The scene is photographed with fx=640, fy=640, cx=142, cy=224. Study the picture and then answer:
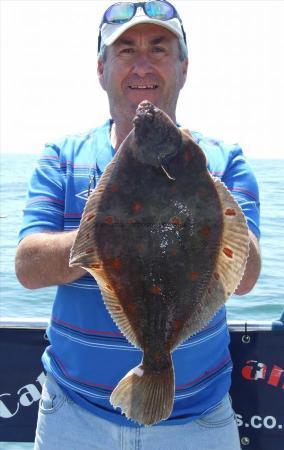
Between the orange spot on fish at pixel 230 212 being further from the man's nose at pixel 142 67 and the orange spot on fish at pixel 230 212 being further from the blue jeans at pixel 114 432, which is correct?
the blue jeans at pixel 114 432

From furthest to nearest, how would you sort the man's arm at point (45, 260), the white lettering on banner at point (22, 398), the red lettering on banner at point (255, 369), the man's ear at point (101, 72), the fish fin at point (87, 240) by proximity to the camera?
the white lettering on banner at point (22, 398) → the red lettering on banner at point (255, 369) → the man's ear at point (101, 72) → the man's arm at point (45, 260) → the fish fin at point (87, 240)

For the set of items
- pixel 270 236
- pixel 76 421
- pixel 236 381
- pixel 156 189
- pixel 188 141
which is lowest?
pixel 270 236

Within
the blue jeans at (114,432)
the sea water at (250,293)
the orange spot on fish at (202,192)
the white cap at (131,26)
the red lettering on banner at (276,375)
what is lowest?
the sea water at (250,293)

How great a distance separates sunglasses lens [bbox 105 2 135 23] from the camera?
2842 mm

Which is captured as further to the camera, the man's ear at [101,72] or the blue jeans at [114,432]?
the man's ear at [101,72]

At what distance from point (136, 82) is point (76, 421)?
1494 mm

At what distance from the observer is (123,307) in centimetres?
228

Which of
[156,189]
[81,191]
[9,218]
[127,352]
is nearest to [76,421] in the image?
[127,352]

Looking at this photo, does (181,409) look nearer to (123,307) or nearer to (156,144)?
(123,307)

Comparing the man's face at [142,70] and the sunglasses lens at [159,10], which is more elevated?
the sunglasses lens at [159,10]

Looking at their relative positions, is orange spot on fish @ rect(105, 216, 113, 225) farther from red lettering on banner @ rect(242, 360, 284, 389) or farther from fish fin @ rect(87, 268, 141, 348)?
red lettering on banner @ rect(242, 360, 284, 389)

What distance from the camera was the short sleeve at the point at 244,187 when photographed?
275cm

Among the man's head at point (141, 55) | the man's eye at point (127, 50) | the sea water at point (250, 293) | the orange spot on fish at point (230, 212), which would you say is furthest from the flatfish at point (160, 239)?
the sea water at point (250, 293)

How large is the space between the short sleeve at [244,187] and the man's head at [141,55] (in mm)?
367
